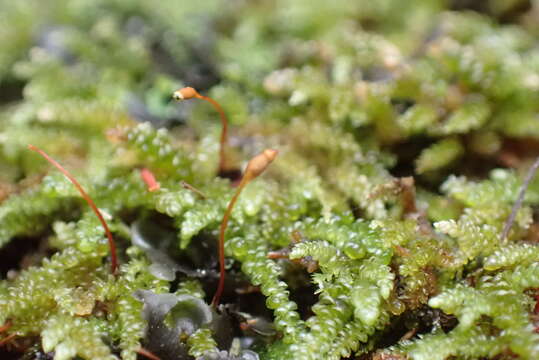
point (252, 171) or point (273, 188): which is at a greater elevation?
point (252, 171)

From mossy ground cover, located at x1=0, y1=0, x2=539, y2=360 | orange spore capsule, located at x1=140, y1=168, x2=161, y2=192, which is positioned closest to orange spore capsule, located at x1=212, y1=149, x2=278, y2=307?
mossy ground cover, located at x1=0, y1=0, x2=539, y2=360

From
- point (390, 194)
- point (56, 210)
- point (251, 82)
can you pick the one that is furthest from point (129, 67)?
point (390, 194)

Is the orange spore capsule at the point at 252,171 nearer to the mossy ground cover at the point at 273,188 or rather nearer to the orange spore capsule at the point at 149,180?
the mossy ground cover at the point at 273,188

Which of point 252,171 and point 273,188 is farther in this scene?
point 273,188

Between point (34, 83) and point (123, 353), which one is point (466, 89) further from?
point (34, 83)

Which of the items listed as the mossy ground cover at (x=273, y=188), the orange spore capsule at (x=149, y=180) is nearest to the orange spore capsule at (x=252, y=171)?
the mossy ground cover at (x=273, y=188)

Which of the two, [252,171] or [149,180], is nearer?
[252,171]

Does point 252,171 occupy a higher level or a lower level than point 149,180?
higher

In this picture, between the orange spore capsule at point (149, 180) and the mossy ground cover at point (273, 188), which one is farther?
the orange spore capsule at point (149, 180)

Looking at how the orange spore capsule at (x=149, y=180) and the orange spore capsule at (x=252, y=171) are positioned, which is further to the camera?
the orange spore capsule at (x=149, y=180)
